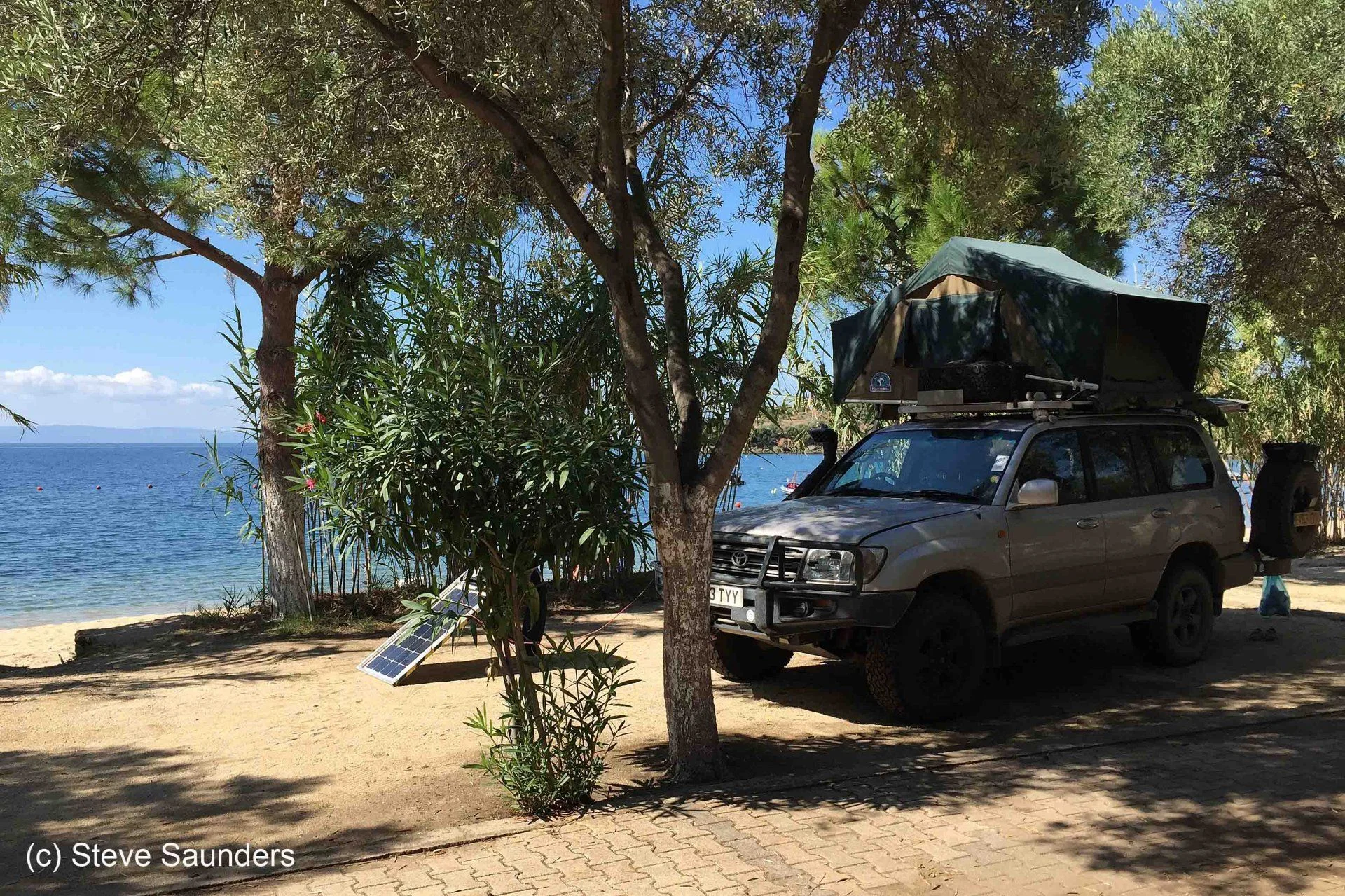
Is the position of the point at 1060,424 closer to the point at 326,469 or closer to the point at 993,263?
the point at 993,263

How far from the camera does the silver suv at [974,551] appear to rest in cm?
632

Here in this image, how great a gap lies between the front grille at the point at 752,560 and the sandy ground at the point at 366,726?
953mm

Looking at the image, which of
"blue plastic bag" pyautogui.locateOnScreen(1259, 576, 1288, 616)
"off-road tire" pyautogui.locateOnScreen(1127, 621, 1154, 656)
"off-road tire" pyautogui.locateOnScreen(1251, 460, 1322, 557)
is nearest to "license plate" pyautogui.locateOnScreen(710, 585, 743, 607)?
"off-road tire" pyautogui.locateOnScreen(1127, 621, 1154, 656)

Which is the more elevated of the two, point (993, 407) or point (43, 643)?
point (993, 407)

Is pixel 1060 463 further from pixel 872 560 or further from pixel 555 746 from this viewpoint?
pixel 555 746

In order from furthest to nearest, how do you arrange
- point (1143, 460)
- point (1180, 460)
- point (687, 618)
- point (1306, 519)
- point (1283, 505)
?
point (1306, 519) → point (1283, 505) → point (1180, 460) → point (1143, 460) → point (687, 618)

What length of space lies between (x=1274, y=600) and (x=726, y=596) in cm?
642

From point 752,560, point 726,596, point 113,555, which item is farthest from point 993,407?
point 113,555

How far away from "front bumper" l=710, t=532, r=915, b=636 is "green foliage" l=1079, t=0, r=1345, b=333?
7.30 meters

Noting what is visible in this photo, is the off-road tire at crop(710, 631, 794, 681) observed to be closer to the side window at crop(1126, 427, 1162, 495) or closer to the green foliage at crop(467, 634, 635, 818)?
the green foliage at crop(467, 634, 635, 818)

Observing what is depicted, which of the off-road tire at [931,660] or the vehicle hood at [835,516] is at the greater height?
the vehicle hood at [835,516]

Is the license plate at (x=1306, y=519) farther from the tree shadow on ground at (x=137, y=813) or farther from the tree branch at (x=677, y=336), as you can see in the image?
the tree shadow on ground at (x=137, y=813)

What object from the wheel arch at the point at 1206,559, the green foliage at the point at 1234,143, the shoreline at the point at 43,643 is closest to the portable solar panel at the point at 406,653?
the shoreline at the point at 43,643

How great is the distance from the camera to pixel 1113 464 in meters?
7.67
